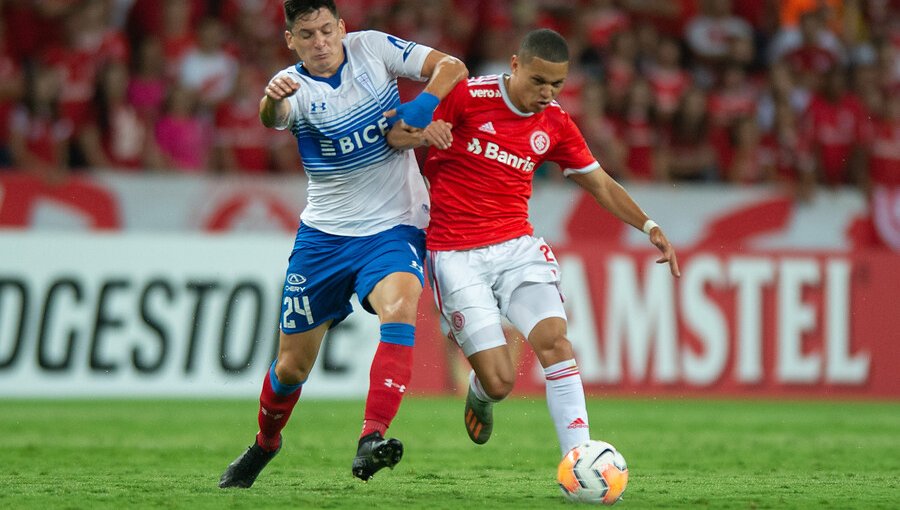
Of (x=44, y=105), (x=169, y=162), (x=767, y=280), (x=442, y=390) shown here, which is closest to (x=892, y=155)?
(x=767, y=280)

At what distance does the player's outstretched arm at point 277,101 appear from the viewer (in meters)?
6.20

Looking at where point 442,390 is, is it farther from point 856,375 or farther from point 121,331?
point 856,375

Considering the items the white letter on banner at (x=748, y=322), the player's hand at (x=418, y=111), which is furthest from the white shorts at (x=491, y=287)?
the white letter on banner at (x=748, y=322)

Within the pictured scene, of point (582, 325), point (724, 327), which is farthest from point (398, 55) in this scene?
point (724, 327)

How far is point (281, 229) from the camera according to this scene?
12672mm

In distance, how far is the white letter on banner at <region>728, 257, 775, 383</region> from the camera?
12844mm

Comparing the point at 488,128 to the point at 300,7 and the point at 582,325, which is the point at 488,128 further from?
the point at 582,325

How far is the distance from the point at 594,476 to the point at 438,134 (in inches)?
67.5

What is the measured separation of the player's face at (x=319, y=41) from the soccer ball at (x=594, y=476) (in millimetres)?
2162

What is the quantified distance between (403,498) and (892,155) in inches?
383

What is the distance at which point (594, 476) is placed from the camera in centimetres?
599

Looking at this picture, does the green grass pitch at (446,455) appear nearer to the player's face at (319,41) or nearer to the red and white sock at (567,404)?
the red and white sock at (567,404)

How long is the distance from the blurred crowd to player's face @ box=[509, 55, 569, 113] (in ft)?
21.2

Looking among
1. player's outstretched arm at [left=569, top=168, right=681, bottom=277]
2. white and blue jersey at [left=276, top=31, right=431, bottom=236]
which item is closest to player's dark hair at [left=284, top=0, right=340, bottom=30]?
white and blue jersey at [left=276, top=31, right=431, bottom=236]
